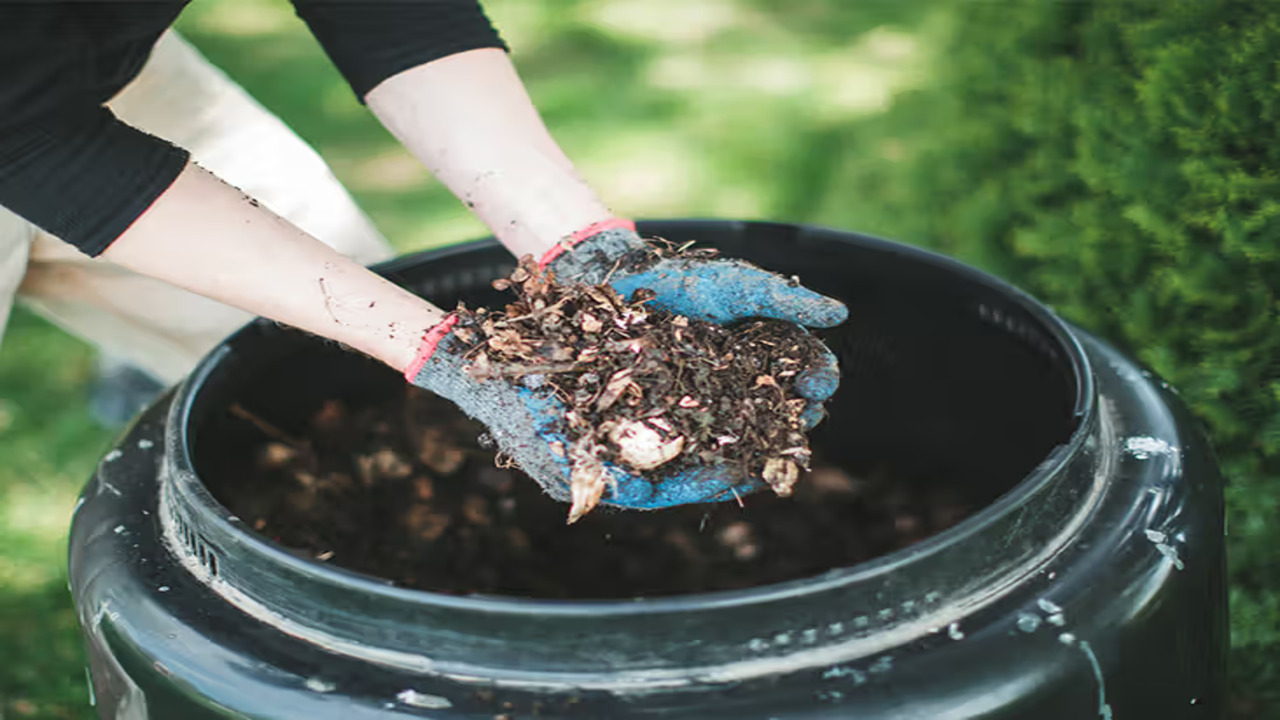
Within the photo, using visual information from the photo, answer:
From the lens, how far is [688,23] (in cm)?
469

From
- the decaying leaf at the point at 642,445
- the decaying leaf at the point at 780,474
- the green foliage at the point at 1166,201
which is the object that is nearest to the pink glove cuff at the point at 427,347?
the decaying leaf at the point at 642,445

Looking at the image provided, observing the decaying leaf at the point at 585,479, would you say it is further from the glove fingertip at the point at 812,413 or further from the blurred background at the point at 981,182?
the blurred background at the point at 981,182

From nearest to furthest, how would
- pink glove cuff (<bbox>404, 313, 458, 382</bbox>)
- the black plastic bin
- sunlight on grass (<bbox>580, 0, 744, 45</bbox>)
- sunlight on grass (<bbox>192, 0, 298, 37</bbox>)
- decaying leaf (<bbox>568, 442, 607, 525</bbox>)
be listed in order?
the black plastic bin < decaying leaf (<bbox>568, 442, 607, 525</bbox>) < pink glove cuff (<bbox>404, 313, 458, 382</bbox>) < sunlight on grass (<bbox>580, 0, 744, 45</bbox>) < sunlight on grass (<bbox>192, 0, 298, 37</bbox>)

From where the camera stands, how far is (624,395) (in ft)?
3.76

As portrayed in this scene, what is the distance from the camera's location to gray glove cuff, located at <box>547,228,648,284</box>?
1374 mm

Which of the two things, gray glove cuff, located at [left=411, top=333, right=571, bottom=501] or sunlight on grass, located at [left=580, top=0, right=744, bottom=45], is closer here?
gray glove cuff, located at [left=411, top=333, right=571, bottom=501]

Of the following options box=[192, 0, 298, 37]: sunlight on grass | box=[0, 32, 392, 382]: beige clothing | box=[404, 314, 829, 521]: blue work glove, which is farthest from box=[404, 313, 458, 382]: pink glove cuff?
box=[192, 0, 298, 37]: sunlight on grass

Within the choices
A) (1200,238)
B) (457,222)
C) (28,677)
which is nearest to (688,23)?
(457,222)

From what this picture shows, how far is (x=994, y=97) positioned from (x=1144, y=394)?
1.16 meters

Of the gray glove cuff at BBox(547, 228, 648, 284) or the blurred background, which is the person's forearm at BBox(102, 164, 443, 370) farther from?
the blurred background

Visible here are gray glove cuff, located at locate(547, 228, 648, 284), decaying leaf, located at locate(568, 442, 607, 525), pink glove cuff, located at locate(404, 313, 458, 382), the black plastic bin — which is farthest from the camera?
gray glove cuff, located at locate(547, 228, 648, 284)

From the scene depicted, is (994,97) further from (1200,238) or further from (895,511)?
(895,511)

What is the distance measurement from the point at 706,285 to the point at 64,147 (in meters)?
0.72

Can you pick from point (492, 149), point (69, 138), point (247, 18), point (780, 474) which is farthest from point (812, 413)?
point (247, 18)
